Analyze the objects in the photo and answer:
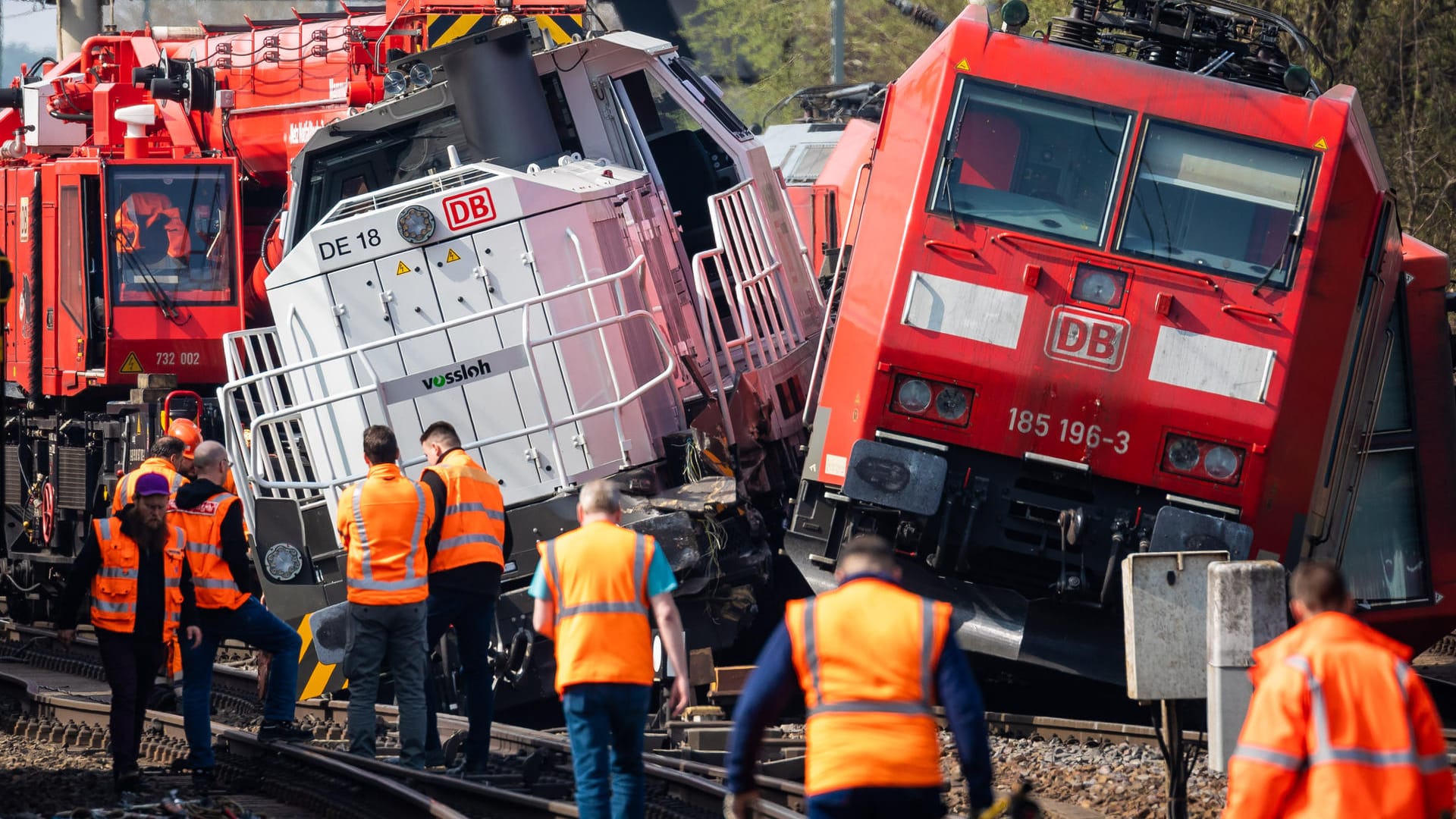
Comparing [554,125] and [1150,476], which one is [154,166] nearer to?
[554,125]

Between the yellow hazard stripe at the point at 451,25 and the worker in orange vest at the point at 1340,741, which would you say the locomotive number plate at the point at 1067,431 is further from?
the yellow hazard stripe at the point at 451,25

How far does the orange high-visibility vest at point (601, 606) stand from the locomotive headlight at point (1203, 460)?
3.45 m

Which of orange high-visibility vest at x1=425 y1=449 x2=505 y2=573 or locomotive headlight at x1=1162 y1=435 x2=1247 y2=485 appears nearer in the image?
orange high-visibility vest at x1=425 y1=449 x2=505 y2=573

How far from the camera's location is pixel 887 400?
29.9 feet

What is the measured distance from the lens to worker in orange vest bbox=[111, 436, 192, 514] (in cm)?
848

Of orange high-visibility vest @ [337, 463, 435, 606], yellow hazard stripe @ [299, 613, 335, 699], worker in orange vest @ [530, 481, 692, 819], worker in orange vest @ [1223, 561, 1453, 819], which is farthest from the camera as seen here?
yellow hazard stripe @ [299, 613, 335, 699]

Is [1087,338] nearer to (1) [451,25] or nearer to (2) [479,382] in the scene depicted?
(2) [479,382]

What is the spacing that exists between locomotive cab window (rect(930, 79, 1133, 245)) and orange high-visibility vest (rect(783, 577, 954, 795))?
4572 mm

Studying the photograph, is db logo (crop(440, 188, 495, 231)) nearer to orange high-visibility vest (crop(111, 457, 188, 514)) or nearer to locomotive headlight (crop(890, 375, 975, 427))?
orange high-visibility vest (crop(111, 457, 188, 514))

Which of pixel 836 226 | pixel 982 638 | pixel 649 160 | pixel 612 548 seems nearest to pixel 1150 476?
pixel 982 638

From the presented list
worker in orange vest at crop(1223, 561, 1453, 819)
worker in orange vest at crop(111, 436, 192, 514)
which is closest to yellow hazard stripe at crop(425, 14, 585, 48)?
worker in orange vest at crop(111, 436, 192, 514)

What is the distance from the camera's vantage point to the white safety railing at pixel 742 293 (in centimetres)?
1102

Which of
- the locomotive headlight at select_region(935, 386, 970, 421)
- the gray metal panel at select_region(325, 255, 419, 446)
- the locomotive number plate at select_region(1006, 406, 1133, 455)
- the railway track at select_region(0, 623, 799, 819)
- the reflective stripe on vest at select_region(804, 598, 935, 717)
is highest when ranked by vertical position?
the gray metal panel at select_region(325, 255, 419, 446)

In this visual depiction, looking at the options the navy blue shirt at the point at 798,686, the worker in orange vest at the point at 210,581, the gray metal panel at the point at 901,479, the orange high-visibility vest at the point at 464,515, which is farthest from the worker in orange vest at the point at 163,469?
the navy blue shirt at the point at 798,686
